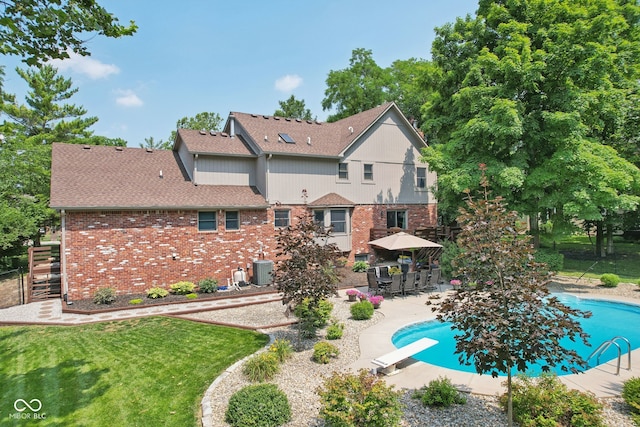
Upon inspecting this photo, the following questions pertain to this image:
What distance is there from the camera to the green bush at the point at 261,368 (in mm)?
7208

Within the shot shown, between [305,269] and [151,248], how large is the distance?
9776 mm

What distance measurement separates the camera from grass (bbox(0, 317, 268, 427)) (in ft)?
20.8

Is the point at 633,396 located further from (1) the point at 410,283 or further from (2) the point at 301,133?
(2) the point at 301,133

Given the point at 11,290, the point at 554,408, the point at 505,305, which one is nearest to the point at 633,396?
the point at 554,408

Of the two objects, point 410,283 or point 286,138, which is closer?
point 410,283

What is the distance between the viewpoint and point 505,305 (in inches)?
189

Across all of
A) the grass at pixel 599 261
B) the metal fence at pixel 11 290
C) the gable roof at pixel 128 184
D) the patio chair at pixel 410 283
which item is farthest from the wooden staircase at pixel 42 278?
the grass at pixel 599 261

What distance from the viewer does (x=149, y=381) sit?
24.6 ft

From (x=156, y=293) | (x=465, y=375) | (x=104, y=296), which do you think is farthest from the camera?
(x=156, y=293)

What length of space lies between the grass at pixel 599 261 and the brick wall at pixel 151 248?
15.7 meters

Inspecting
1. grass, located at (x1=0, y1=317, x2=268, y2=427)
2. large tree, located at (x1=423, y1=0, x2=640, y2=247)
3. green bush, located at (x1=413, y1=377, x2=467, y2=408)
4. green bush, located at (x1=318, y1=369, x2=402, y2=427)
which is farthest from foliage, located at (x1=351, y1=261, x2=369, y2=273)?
green bush, located at (x1=318, y1=369, x2=402, y2=427)

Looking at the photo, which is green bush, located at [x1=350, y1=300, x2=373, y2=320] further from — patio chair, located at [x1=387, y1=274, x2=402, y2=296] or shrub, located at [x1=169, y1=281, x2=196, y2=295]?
shrub, located at [x1=169, y1=281, x2=196, y2=295]

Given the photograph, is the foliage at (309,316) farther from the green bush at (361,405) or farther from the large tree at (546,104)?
the large tree at (546,104)

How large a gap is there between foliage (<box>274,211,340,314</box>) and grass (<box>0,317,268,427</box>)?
1986mm
